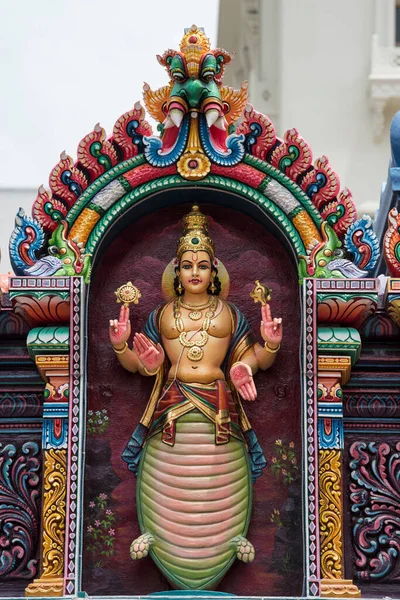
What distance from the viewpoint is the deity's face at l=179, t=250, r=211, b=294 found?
45.7 ft

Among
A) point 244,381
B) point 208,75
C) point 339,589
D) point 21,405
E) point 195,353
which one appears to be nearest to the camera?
point 339,589

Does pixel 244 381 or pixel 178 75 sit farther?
pixel 178 75

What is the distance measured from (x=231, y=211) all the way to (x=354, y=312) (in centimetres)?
138

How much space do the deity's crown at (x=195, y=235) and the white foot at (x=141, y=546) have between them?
2.12 metres

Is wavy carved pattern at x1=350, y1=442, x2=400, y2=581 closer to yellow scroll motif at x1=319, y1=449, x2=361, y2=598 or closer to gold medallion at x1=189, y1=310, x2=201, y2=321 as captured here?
yellow scroll motif at x1=319, y1=449, x2=361, y2=598

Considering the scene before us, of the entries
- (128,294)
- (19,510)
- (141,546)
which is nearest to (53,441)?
(19,510)

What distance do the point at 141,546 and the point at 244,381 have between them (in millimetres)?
1375

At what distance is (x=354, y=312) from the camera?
1365 cm

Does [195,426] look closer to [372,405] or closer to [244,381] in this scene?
[244,381]

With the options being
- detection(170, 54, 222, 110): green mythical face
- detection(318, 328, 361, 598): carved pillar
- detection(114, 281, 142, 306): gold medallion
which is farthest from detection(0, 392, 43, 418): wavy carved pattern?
detection(170, 54, 222, 110): green mythical face

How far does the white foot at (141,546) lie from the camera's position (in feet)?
43.8

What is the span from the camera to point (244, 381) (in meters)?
13.5

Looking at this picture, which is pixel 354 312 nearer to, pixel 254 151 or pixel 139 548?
pixel 254 151

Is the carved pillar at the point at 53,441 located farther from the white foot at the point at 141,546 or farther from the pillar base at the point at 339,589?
the pillar base at the point at 339,589
